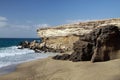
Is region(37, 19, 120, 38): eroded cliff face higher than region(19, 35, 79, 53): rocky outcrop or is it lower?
higher

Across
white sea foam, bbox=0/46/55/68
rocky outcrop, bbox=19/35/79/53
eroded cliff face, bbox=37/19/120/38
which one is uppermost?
eroded cliff face, bbox=37/19/120/38

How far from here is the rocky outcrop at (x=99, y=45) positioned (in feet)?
58.2

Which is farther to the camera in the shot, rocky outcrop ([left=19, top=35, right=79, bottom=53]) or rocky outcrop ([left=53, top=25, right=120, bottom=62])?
rocky outcrop ([left=19, top=35, right=79, bottom=53])

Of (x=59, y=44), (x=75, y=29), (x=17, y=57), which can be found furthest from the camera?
(x=59, y=44)

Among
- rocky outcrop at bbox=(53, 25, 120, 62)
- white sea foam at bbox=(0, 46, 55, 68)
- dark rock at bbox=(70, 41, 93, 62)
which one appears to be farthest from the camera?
white sea foam at bbox=(0, 46, 55, 68)

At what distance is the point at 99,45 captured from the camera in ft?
59.6

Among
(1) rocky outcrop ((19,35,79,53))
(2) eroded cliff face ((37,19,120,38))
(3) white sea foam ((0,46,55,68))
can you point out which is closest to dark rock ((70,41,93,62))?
(3) white sea foam ((0,46,55,68))

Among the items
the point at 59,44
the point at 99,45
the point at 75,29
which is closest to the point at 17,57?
the point at 59,44

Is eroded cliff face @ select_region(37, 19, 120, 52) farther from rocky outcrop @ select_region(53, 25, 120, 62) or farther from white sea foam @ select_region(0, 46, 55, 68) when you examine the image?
rocky outcrop @ select_region(53, 25, 120, 62)

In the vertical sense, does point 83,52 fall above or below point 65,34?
below

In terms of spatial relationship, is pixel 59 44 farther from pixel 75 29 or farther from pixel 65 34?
pixel 75 29

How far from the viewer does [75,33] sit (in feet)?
109

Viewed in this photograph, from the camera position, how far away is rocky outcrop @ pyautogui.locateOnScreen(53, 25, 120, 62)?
58.2ft

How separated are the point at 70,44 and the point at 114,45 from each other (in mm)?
16201
